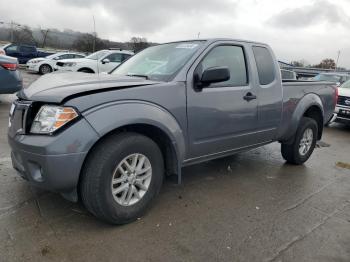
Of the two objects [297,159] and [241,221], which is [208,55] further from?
[297,159]

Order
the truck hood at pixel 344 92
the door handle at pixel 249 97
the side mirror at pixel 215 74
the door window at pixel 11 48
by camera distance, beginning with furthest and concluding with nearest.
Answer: the door window at pixel 11 48, the truck hood at pixel 344 92, the door handle at pixel 249 97, the side mirror at pixel 215 74

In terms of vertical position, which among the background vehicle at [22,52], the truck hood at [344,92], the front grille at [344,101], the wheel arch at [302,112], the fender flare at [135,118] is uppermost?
the background vehicle at [22,52]

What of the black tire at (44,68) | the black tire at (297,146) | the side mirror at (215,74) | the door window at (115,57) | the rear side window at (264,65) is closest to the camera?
the side mirror at (215,74)

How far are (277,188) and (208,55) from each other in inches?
74.7

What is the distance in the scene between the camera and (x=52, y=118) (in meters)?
2.74

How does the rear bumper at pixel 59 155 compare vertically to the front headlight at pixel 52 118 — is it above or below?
below

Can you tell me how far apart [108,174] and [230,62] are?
2.07 metres

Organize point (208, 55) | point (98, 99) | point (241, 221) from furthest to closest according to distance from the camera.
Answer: point (208, 55)
point (241, 221)
point (98, 99)

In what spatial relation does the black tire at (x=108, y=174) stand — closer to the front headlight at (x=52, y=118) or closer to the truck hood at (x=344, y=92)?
the front headlight at (x=52, y=118)

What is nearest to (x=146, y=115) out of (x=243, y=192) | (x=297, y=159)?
(x=243, y=192)

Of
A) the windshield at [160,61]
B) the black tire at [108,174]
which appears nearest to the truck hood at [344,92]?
the windshield at [160,61]

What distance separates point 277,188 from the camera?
436 cm

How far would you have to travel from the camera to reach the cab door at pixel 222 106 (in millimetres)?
3537

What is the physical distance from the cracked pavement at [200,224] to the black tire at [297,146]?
59 cm
